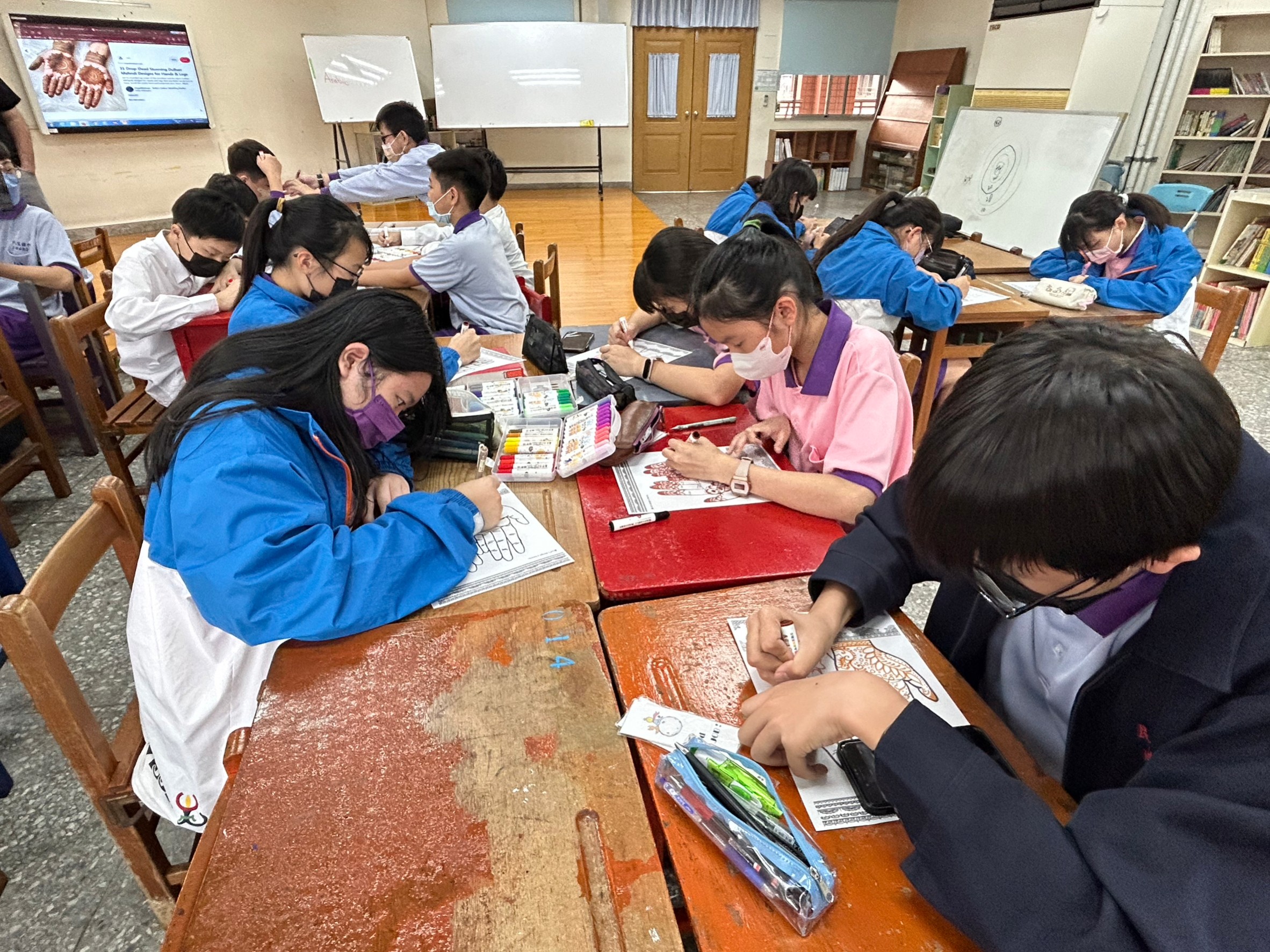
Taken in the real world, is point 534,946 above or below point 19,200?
below

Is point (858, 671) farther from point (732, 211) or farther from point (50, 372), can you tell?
point (50, 372)

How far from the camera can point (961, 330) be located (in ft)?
10.4

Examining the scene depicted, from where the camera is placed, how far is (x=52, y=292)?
123 inches

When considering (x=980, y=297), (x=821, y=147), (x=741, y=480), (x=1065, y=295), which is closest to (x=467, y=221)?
(x=741, y=480)

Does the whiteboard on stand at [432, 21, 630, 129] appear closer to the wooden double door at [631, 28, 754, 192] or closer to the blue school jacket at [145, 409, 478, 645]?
the wooden double door at [631, 28, 754, 192]

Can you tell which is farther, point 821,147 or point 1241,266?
point 821,147

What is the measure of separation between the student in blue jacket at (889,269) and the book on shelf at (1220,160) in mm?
4275

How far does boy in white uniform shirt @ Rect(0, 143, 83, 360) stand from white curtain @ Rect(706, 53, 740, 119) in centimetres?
839

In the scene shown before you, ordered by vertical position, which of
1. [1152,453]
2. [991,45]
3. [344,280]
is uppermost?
[991,45]

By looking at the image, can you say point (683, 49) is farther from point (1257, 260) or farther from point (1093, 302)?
point (1093, 302)

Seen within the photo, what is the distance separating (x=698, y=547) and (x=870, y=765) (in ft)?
1.55

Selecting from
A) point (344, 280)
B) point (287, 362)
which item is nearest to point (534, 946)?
point (287, 362)

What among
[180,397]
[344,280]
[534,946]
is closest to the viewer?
[534,946]

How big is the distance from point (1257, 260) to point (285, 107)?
9.34 m
